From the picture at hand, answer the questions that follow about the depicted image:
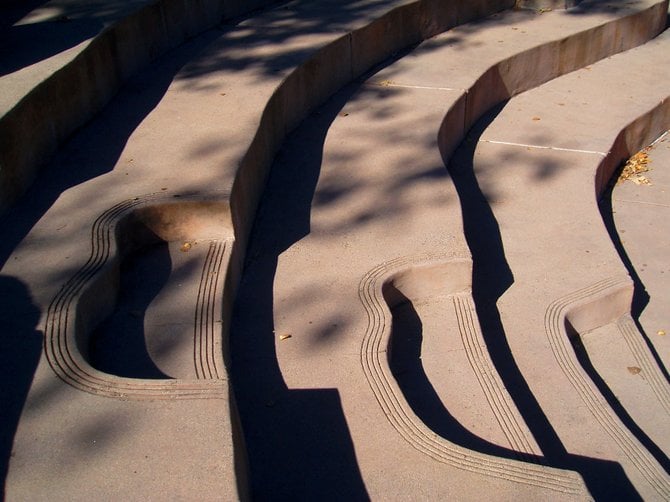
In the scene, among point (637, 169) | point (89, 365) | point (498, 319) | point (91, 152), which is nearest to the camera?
point (89, 365)

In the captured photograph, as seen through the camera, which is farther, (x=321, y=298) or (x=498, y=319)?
(x=498, y=319)

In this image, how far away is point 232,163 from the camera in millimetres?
4695

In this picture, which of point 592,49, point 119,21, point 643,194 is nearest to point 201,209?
point 119,21

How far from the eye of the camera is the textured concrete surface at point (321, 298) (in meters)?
3.00

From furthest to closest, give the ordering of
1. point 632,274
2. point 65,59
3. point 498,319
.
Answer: point 632,274 < point 65,59 < point 498,319

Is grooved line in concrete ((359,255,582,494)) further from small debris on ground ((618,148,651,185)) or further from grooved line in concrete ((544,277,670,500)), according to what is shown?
small debris on ground ((618,148,651,185))

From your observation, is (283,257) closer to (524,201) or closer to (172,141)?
(172,141)

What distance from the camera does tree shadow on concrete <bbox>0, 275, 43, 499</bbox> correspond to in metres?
2.87

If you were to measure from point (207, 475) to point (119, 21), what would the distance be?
430 cm

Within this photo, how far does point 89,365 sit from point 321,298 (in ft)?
Answer: 4.36

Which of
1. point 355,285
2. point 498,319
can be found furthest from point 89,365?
point 498,319

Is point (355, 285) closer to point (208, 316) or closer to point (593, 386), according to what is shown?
point (208, 316)

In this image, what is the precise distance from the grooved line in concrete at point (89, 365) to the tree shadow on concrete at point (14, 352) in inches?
2.6

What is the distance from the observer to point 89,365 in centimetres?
316
